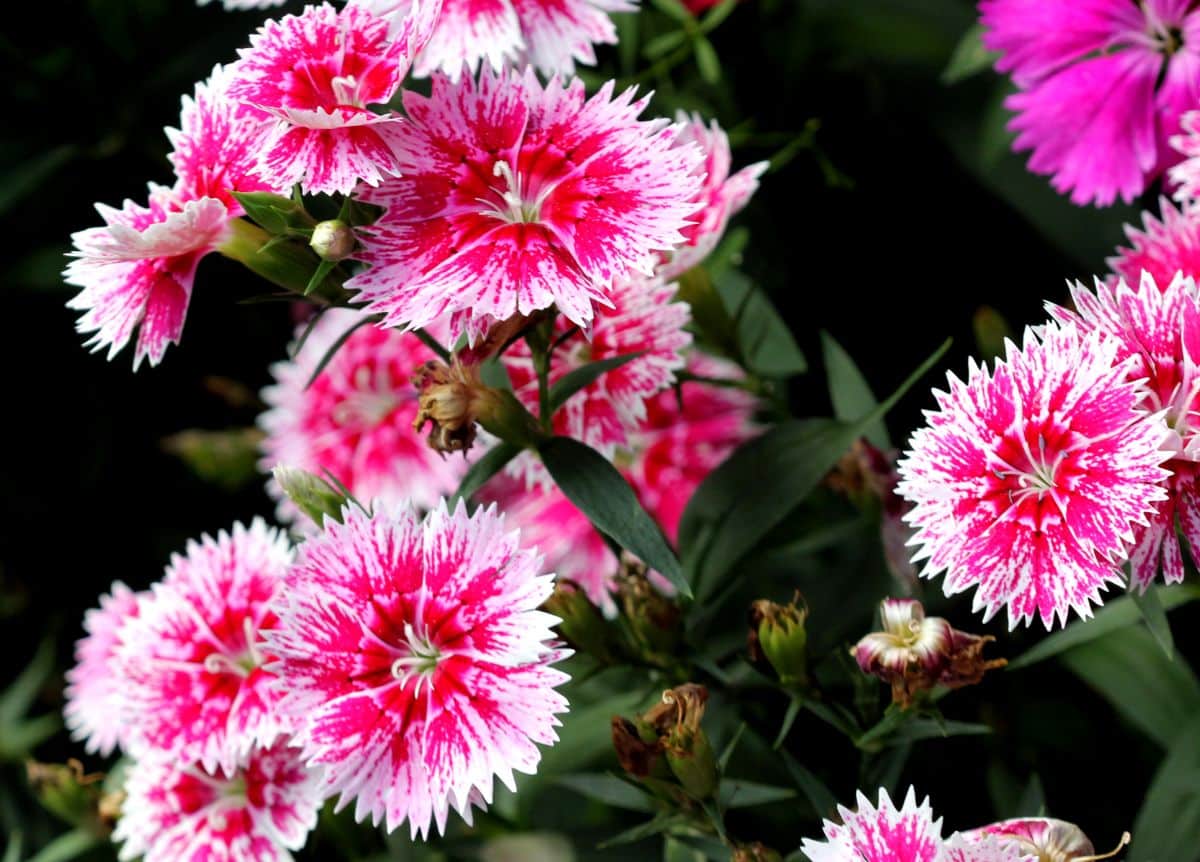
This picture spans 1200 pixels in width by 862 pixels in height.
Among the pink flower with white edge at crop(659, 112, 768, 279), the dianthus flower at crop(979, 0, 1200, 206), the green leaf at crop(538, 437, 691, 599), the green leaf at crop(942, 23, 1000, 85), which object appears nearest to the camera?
the green leaf at crop(538, 437, 691, 599)

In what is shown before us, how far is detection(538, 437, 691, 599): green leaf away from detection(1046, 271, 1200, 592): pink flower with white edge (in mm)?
252

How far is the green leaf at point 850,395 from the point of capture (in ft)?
3.22

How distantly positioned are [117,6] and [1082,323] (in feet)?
3.34

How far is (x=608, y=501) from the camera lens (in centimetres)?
81

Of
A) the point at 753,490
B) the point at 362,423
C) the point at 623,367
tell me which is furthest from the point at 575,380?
the point at 362,423

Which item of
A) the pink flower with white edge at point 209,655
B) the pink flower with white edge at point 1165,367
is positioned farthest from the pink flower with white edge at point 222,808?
the pink flower with white edge at point 1165,367

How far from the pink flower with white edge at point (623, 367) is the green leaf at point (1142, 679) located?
1.23 ft

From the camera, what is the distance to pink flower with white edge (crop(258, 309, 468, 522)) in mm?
1021

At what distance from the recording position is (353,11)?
2.55 feet

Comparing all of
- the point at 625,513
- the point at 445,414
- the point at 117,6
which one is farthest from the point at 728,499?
the point at 117,6

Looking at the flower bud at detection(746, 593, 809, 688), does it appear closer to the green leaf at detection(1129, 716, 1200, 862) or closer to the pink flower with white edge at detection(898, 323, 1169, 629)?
the pink flower with white edge at detection(898, 323, 1169, 629)

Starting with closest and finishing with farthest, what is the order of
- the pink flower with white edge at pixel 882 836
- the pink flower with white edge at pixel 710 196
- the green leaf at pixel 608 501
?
the pink flower with white edge at pixel 882 836 < the green leaf at pixel 608 501 < the pink flower with white edge at pixel 710 196

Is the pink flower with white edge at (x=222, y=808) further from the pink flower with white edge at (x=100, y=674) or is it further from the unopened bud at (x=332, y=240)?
the unopened bud at (x=332, y=240)

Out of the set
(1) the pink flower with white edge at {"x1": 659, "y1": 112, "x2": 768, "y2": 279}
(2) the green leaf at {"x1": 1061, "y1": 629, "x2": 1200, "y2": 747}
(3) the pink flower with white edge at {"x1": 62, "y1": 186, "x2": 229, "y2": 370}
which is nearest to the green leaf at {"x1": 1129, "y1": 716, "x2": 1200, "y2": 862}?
(2) the green leaf at {"x1": 1061, "y1": 629, "x2": 1200, "y2": 747}
